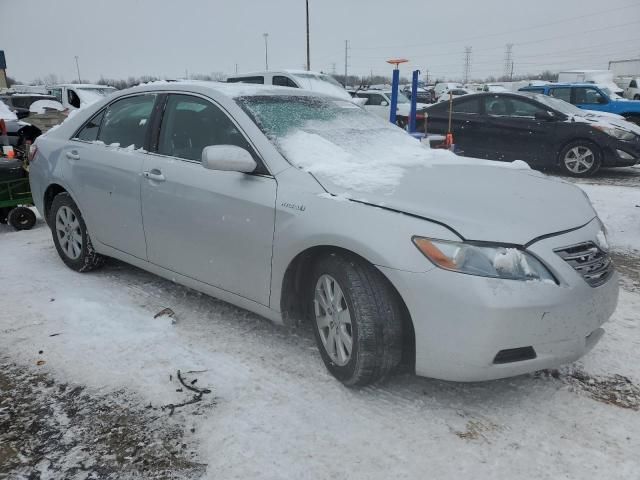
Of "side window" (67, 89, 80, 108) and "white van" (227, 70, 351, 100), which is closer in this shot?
"white van" (227, 70, 351, 100)

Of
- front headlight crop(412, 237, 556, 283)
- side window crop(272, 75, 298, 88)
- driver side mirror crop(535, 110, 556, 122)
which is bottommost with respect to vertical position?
front headlight crop(412, 237, 556, 283)

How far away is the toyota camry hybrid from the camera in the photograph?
2350mm

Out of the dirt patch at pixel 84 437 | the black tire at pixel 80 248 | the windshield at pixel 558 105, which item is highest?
the windshield at pixel 558 105

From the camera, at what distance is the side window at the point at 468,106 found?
10047 millimetres

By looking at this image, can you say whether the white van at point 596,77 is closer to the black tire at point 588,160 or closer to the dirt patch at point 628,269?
the black tire at point 588,160

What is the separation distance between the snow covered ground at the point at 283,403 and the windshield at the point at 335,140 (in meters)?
1.09

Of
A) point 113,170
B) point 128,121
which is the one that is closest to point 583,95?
point 128,121

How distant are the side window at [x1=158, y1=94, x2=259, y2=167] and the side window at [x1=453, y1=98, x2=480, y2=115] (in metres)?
7.59

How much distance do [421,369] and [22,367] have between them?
87.0 inches

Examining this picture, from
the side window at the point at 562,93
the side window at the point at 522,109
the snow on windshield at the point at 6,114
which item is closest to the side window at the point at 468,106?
the side window at the point at 522,109

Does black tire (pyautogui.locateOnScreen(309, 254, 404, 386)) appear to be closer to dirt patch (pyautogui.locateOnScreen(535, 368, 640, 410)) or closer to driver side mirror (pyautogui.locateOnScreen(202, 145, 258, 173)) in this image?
driver side mirror (pyautogui.locateOnScreen(202, 145, 258, 173))

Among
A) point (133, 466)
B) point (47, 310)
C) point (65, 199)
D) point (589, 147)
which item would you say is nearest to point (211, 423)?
point (133, 466)

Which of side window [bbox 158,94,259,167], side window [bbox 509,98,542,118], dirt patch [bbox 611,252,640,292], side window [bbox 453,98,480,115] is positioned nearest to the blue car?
side window [bbox 453,98,480,115]

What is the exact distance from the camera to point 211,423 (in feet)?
8.23
